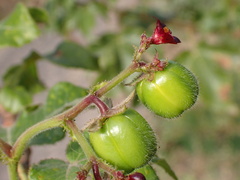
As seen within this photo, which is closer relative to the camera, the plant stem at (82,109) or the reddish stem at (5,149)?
the plant stem at (82,109)

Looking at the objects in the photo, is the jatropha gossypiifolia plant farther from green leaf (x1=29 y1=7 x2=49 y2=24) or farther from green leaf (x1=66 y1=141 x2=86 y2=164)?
green leaf (x1=29 y1=7 x2=49 y2=24)

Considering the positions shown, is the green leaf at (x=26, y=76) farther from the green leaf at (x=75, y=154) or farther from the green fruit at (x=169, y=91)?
the green fruit at (x=169, y=91)

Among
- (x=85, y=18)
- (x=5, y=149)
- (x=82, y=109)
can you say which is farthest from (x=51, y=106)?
(x=85, y=18)

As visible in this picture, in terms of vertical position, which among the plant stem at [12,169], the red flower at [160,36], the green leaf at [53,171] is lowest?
the green leaf at [53,171]

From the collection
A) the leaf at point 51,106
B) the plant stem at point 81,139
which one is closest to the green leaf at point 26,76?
the leaf at point 51,106

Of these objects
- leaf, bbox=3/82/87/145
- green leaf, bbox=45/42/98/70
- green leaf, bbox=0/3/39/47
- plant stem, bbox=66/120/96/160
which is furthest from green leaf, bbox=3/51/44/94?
plant stem, bbox=66/120/96/160

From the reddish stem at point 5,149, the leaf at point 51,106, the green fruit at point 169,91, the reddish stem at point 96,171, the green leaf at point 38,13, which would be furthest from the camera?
the green leaf at point 38,13

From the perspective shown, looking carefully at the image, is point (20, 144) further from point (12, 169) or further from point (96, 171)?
point (96, 171)
